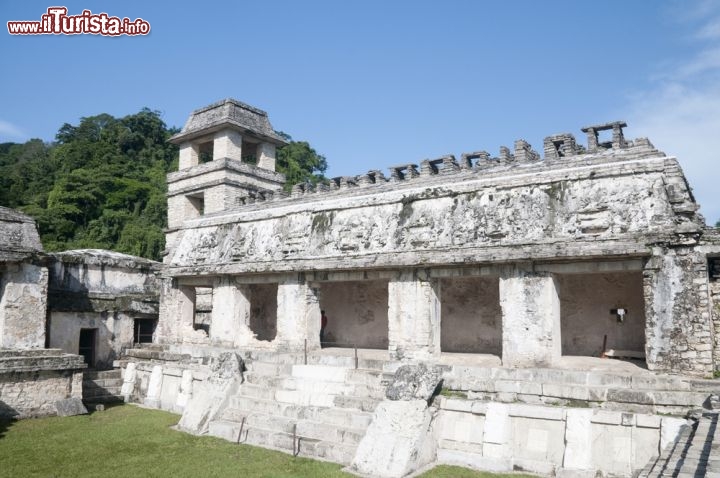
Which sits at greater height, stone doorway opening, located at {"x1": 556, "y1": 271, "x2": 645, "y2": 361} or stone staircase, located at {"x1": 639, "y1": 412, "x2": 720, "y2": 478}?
stone doorway opening, located at {"x1": 556, "y1": 271, "x2": 645, "y2": 361}

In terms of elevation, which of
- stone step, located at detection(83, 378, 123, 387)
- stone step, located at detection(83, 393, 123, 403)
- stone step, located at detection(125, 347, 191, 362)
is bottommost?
stone step, located at detection(83, 393, 123, 403)

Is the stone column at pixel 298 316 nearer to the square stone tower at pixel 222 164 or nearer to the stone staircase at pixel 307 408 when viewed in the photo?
the stone staircase at pixel 307 408

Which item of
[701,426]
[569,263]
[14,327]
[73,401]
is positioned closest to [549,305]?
[569,263]

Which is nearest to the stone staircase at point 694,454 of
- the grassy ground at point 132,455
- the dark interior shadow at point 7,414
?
the grassy ground at point 132,455

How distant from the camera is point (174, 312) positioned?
1750 centimetres

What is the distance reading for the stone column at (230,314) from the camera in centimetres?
1585

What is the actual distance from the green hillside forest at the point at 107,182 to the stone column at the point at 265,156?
626 inches

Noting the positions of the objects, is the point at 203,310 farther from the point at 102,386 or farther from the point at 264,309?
the point at 102,386

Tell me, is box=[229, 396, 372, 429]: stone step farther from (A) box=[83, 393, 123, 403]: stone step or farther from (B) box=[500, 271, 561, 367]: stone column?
(A) box=[83, 393, 123, 403]: stone step

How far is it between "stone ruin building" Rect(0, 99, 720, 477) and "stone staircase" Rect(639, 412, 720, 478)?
0.22ft

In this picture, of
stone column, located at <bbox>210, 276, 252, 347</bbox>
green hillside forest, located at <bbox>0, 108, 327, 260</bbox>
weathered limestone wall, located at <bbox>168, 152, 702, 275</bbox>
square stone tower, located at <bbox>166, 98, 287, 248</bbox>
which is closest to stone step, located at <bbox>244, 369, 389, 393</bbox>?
weathered limestone wall, located at <bbox>168, 152, 702, 275</bbox>

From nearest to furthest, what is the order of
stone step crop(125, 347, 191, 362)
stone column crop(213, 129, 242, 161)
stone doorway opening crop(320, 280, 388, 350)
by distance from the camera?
stone step crop(125, 347, 191, 362)
stone doorway opening crop(320, 280, 388, 350)
stone column crop(213, 129, 242, 161)

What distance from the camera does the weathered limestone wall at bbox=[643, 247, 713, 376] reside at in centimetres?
948

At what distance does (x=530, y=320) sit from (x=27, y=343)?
12297 millimetres
